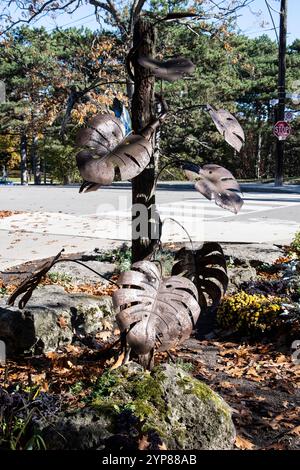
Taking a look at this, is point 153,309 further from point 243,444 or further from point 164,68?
point 164,68

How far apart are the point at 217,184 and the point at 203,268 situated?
780 millimetres

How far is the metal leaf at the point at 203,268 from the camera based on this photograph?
3.07 metres

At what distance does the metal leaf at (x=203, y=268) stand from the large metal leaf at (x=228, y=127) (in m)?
0.64

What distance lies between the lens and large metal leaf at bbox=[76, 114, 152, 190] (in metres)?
2.25

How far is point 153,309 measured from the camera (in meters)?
2.40

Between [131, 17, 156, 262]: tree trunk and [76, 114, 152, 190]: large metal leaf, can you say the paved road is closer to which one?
[131, 17, 156, 262]: tree trunk

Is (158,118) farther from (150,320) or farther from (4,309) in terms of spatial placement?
(4,309)

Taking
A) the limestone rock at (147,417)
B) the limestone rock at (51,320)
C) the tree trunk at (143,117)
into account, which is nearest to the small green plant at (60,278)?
the limestone rock at (51,320)

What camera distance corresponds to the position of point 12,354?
144 inches

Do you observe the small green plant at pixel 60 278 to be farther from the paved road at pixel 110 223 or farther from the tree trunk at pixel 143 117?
the tree trunk at pixel 143 117

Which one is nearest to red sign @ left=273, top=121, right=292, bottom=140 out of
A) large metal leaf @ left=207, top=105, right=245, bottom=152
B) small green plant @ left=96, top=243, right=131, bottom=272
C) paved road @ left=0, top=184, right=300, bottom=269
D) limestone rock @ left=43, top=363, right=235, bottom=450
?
paved road @ left=0, top=184, right=300, bottom=269

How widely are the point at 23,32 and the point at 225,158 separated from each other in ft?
42.6

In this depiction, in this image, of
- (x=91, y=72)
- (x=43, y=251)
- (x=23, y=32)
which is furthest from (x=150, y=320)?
(x=23, y=32)

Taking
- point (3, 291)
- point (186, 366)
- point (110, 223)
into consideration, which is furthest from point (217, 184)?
→ point (110, 223)
